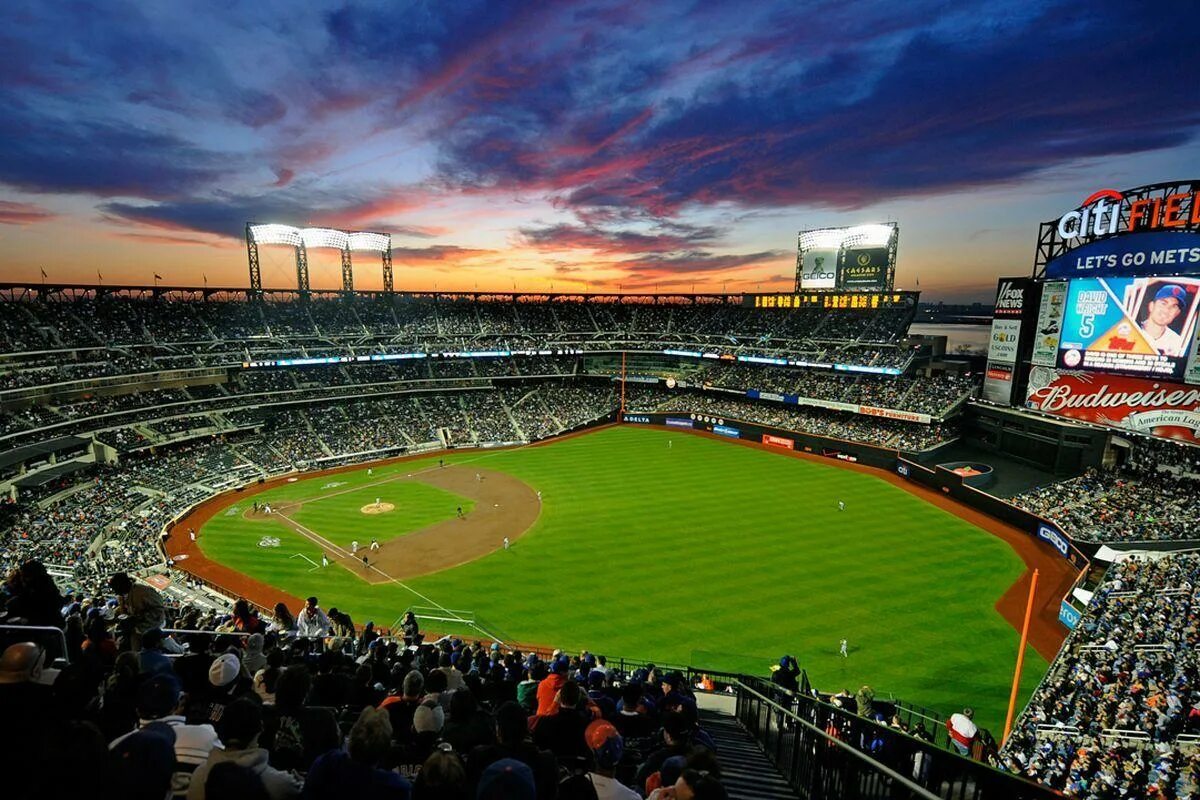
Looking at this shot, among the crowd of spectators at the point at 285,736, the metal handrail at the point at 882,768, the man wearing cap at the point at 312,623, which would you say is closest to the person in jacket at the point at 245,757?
the crowd of spectators at the point at 285,736

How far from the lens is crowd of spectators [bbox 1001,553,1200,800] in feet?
36.9

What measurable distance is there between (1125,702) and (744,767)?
12542mm

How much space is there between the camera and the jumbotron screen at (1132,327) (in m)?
30.9

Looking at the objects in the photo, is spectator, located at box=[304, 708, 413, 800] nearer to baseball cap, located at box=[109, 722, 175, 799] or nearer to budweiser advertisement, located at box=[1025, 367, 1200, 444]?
baseball cap, located at box=[109, 722, 175, 799]

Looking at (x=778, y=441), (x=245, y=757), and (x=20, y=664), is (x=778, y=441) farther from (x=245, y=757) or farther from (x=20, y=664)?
(x=20, y=664)

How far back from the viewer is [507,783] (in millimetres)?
3641

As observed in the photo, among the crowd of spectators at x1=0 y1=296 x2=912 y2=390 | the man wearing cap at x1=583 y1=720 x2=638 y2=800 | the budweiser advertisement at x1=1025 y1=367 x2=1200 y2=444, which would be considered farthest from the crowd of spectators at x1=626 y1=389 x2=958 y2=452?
the man wearing cap at x1=583 y1=720 x2=638 y2=800

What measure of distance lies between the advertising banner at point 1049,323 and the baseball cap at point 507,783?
150 ft

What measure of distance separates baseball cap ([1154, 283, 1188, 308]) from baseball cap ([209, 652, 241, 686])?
4374 centimetres

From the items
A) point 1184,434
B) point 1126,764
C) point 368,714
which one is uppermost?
point 368,714

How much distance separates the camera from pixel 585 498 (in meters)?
41.4

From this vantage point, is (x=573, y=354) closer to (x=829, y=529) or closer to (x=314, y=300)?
(x=314, y=300)

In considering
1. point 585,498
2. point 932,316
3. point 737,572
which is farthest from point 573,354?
point 932,316

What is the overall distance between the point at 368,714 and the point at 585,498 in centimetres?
3788
